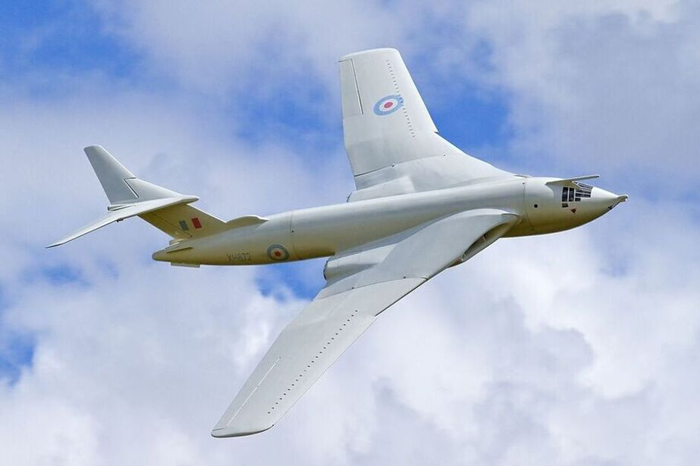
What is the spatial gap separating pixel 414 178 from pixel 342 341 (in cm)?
812

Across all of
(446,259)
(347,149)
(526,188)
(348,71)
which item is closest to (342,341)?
(446,259)

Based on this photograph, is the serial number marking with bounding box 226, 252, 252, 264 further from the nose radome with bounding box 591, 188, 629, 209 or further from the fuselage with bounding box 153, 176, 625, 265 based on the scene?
the nose radome with bounding box 591, 188, 629, 209

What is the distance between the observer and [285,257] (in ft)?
Answer: 126

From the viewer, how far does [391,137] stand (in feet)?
138

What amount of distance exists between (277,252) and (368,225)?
104 inches

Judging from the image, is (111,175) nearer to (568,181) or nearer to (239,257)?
(239,257)

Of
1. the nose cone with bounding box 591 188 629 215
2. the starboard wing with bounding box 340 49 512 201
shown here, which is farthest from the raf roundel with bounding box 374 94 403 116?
the nose cone with bounding box 591 188 629 215

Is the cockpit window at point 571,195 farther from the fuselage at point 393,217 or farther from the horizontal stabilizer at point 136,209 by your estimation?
the horizontal stabilizer at point 136,209

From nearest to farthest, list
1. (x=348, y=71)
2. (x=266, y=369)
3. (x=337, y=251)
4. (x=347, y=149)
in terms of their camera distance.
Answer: (x=266, y=369), (x=337, y=251), (x=347, y=149), (x=348, y=71)

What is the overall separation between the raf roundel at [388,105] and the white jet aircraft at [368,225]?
2.92 ft

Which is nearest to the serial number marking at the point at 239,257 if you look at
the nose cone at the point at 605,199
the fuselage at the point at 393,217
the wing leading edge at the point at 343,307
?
the fuselage at the point at 393,217

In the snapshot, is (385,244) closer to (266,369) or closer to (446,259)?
(446,259)

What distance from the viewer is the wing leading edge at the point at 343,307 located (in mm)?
30984

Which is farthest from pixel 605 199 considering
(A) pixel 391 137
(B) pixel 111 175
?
(B) pixel 111 175
